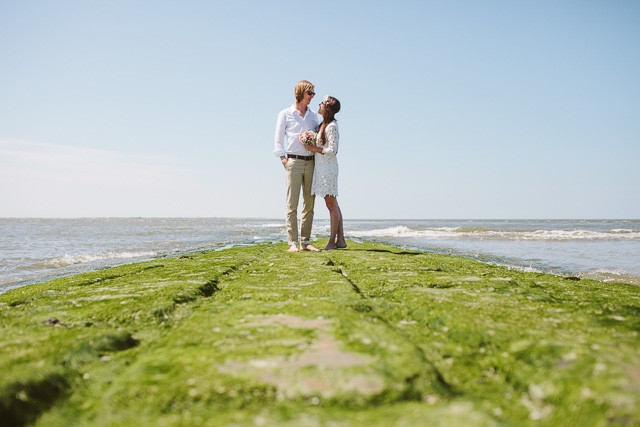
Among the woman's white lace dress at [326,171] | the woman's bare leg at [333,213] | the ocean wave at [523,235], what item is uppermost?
the woman's white lace dress at [326,171]

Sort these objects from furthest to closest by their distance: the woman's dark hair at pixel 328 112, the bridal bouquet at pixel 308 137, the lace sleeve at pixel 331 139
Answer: the woman's dark hair at pixel 328 112 < the lace sleeve at pixel 331 139 < the bridal bouquet at pixel 308 137

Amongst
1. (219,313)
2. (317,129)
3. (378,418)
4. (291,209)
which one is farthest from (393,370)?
(317,129)

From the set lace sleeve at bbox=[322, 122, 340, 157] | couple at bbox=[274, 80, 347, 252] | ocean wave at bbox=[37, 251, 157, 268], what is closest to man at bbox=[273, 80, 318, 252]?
couple at bbox=[274, 80, 347, 252]

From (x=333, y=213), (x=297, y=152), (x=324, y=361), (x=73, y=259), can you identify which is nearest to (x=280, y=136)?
(x=297, y=152)

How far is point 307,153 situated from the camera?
765 centimetres

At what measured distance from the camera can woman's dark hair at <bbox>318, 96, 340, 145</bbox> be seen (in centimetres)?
755

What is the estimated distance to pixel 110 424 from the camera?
1.29 metres

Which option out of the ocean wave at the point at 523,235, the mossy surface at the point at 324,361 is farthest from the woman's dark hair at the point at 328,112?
the ocean wave at the point at 523,235

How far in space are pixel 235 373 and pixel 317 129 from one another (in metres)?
6.74

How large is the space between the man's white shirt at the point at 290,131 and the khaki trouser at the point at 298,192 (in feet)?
0.73

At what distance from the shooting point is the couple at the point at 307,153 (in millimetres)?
7496

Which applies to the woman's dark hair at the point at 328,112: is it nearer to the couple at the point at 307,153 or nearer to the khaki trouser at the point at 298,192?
the couple at the point at 307,153

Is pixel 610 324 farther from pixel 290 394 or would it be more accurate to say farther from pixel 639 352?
pixel 290 394

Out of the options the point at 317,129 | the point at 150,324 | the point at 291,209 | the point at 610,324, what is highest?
the point at 317,129
